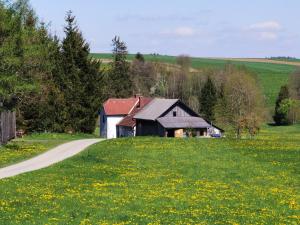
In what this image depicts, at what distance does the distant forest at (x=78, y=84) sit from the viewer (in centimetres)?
4481

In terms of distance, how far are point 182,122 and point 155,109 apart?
5625 mm

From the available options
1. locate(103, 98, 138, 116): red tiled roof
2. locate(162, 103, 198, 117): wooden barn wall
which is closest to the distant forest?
locate(103, 98, 138, 116): red tiled roof

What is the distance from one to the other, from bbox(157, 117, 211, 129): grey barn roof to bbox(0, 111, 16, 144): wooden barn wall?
24.3 meters

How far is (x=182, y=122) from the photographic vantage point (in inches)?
3199

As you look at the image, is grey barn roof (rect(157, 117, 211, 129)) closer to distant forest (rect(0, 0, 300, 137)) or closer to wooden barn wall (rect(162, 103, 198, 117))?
wooden barn wall (rect(162, 103, 198, 117))

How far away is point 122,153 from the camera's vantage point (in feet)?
149

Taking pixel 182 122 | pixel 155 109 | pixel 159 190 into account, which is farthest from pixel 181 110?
pixel 159 190

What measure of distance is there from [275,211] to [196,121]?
61.1m

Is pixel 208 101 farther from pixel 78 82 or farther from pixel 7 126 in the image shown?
pixel 7 126

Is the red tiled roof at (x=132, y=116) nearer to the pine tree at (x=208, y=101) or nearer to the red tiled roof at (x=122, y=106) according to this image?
the red tiled roof at (x=122, y=106)

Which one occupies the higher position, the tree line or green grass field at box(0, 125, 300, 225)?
the tree line

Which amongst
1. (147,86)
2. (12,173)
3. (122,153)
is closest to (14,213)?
(12,173)

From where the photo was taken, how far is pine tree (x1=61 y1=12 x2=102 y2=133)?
259 feet

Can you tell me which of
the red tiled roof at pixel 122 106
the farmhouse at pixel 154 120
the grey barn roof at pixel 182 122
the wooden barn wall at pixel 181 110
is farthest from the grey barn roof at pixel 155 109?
the red tiled roof at pixel 122 106
